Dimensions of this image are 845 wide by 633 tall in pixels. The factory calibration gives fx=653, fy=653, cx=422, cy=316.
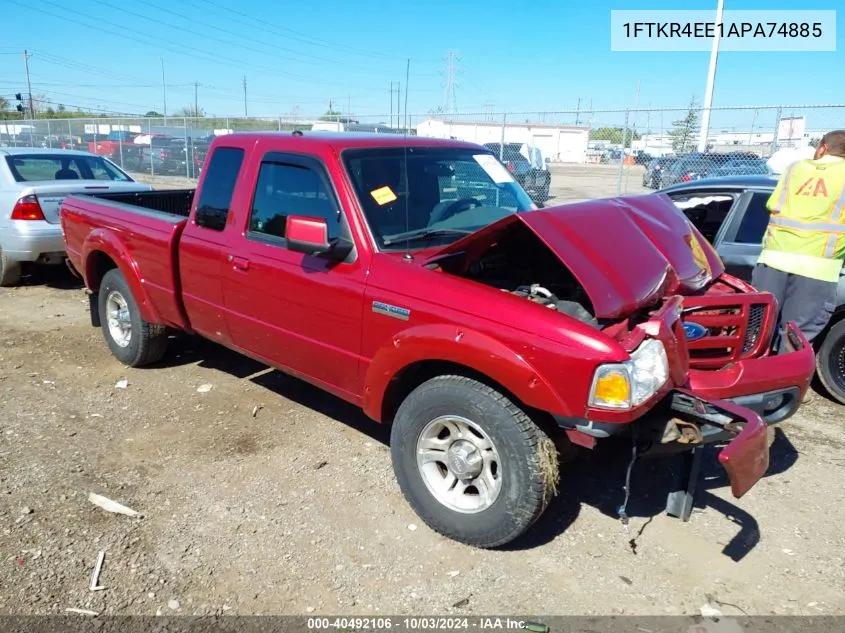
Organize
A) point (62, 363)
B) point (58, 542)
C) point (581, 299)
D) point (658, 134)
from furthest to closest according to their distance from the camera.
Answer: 1. point (658, 134)
2. point (62, 363)
3. point (581, 299)
4. point (58, 542)

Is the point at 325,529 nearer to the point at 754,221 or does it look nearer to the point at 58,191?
the point at 754,221

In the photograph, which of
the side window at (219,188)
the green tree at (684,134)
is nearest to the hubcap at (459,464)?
the side window at (219,188)

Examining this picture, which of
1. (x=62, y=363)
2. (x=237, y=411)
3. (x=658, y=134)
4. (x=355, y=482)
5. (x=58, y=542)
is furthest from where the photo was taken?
(x=658, y=134)

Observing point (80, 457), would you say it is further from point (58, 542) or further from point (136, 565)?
point (136, 565)

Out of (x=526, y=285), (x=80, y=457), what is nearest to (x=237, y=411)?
(x=80, y=457)

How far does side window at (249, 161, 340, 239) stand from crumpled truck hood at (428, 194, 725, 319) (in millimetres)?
797

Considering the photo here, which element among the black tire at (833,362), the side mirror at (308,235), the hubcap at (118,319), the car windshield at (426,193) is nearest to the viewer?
the side mirror at (308,235)

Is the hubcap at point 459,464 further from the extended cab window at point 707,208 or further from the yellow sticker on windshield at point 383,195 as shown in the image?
the extended cab window at point 707,208

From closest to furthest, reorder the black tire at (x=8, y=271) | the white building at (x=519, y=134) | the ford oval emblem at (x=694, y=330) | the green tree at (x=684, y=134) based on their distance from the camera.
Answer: the ford oval emblem at (x=694, y=330)
the black tire at (x=8, y=271)
the green tree at (x=684, y=134)
the white building at (x=519, y=134)

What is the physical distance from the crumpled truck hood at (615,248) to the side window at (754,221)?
1.81 m

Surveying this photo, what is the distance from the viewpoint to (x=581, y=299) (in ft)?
11.5

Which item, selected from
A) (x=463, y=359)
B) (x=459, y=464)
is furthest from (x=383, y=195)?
(x=459, y=464)

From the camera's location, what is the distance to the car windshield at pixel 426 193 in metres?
3.64

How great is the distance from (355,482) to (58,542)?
154cm
